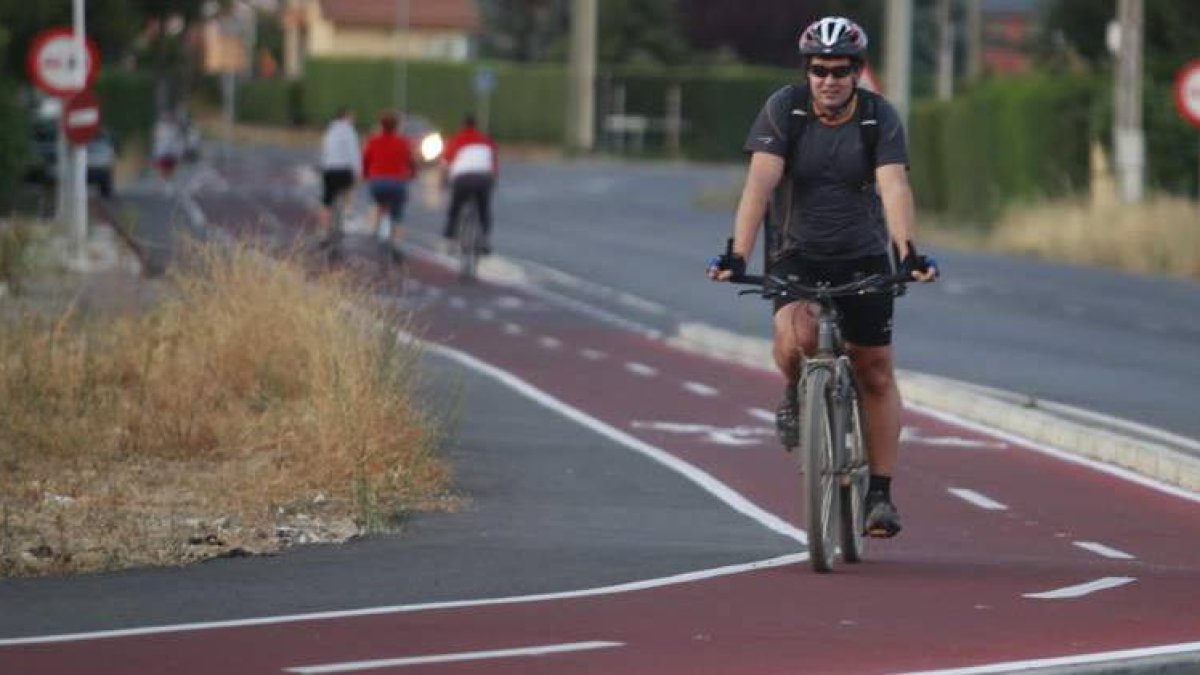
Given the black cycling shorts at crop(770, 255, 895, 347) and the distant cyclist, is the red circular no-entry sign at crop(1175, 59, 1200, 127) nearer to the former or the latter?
the distant cyclist

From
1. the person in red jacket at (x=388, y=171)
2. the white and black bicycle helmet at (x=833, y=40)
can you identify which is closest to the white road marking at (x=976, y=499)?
the white and black bicycle helmet at (x=833, y=40)

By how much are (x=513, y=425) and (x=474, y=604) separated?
318 inches

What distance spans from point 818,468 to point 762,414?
28.8 feet

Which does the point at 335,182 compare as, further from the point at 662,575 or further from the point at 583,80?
the point at 583,80

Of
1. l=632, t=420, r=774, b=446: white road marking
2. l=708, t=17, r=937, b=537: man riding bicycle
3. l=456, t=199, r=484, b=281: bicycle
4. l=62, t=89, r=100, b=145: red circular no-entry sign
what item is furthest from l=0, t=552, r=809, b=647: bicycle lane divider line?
l=62, t=89, r=100, b=145: red circular no-entry sign

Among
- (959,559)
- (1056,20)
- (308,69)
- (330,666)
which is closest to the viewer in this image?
(330,666)

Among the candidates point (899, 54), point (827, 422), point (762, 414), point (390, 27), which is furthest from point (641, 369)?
point (390, 27)

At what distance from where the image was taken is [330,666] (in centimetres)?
907

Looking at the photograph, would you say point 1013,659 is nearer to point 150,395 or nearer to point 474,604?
point 474,604

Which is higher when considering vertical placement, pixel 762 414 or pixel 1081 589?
pixel 1081 589

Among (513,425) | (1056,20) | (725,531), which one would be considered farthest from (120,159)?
(725,531)

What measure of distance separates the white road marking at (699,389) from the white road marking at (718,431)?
2.40 m

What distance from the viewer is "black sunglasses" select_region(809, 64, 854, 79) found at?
11461 mm

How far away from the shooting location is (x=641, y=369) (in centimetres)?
2403
